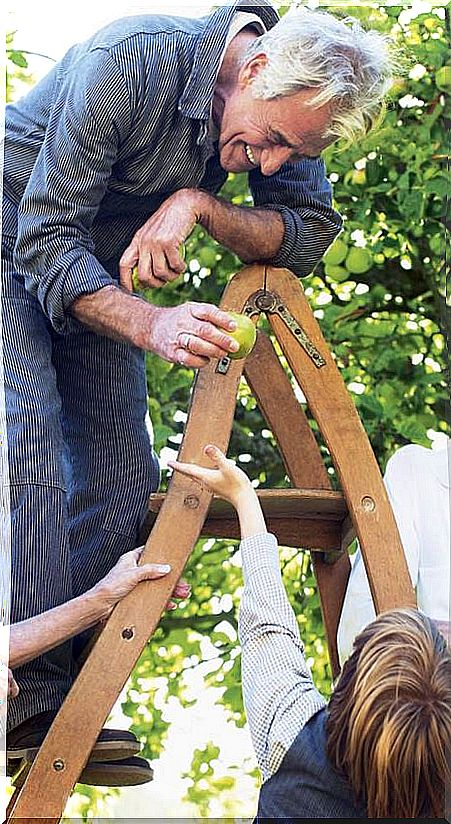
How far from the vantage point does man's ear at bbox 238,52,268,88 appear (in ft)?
4.82

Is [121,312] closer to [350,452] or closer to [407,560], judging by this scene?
[350,452]

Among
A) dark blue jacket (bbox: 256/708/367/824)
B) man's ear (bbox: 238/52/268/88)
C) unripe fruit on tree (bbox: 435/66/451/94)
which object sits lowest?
dark blue jacket (bbox: 256/708/367/824)

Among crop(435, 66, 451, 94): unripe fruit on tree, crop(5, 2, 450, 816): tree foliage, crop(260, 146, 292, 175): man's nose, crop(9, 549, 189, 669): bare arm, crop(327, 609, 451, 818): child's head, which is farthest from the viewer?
crop(5, 2, 450, 816): tree foliage

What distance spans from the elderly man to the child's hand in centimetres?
11

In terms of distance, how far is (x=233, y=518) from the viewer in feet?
4.98

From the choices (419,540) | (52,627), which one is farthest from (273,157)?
(52,627)

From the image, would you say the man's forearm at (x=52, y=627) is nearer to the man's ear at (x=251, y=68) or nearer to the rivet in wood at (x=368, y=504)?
the rivet in wood at (x=368, y=504)

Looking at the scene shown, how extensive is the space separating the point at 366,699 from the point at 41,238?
58cm

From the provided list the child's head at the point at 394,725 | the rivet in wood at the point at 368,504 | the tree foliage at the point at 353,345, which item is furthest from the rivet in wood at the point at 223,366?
the tree foliage at the point at 353,345

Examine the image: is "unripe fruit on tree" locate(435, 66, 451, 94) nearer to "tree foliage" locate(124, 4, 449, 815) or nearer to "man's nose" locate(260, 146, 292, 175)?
"tree foliage" locate(124, 4, 449, 815)

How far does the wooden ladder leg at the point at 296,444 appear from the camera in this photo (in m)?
1.62

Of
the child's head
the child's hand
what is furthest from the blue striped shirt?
the child's head

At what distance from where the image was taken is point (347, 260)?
216cm

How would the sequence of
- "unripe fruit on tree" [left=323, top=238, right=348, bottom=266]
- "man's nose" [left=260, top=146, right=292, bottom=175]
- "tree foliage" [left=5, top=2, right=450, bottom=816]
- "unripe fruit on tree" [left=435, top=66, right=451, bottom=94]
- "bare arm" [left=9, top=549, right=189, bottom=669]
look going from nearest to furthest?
"bare arm" [left=9, top=549, right=189, bottom=669] → "man's nose" [left=260, top=146, right=292, bottom=175] → "unripe fruit on tree" [left=435, top=66, right=451, bottom=94] → "tree foliage" [left=5, top=2, right=450, bottom=816] → "unripe fruit on tree" [left=323, top=238, right=348, bottom=266]
